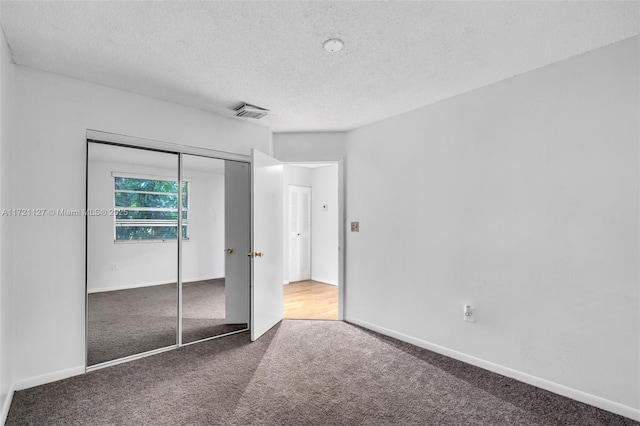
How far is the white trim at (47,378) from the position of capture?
2.48 m

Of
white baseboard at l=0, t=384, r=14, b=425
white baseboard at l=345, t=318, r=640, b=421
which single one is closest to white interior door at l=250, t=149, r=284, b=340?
white baseboard at l=345, t=318, r=640, b=421

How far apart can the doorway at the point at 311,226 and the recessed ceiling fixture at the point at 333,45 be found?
409 centimetres

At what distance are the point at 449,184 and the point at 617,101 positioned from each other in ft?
4.28

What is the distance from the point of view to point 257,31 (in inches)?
80.7

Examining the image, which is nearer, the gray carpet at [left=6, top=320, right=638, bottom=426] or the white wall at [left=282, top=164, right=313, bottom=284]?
the gray carpet at [left=6, top=320, right=638, bottom=426]

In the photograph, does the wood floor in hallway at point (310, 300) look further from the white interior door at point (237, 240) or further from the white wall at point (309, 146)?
the white wall at point (309, 146)

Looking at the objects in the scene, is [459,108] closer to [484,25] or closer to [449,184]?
[449,184]

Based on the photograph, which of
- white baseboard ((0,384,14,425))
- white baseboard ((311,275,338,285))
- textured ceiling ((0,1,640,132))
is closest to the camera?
textured ceiling ((0,1,640,132))

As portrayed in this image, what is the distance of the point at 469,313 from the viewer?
2.98 meters

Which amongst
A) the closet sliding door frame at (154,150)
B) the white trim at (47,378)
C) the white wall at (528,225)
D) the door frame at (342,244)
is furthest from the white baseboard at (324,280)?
the white trim at (47,378)

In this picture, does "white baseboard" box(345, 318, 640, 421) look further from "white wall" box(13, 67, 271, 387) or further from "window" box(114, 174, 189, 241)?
"white wall" box(13, 67, 271, 387)

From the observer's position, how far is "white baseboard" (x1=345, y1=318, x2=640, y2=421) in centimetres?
218

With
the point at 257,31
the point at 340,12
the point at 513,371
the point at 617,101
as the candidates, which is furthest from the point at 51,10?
the point at 513,371

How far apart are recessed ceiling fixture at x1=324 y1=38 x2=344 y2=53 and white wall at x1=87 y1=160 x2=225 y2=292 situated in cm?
195
